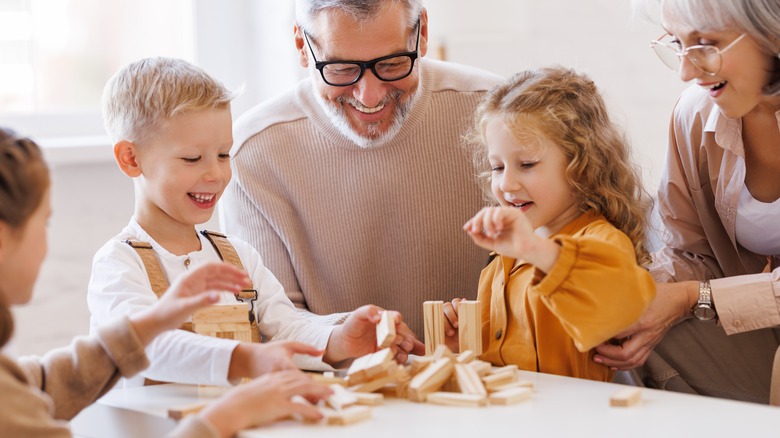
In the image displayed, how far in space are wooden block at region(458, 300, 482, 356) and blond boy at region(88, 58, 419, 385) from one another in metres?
0.11

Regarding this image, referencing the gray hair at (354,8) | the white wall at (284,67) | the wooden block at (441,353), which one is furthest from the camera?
the white wall at (284,67)

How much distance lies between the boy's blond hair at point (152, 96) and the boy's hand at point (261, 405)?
26.4 inches

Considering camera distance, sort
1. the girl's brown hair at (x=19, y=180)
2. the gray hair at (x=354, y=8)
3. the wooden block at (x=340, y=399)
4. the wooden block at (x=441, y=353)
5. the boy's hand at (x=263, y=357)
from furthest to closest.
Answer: the gray hair at (x=354, y=8), the wooden block at (x=441, y=353), the boy's hand at (x=263, y=357), the wooden block at (x=340, y=399), the girl's brown hair at (x=19, y=180)

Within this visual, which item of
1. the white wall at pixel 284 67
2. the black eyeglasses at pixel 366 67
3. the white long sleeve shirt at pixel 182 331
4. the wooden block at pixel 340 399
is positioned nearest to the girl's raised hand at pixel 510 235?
the wooden block at pixel 340 399

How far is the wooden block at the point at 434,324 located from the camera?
5.65 ft

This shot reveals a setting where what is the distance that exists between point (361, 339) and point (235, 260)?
326mm

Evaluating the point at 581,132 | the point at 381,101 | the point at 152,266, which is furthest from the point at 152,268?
the point at 581,132

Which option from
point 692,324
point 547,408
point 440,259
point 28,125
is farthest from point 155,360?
point 28,125

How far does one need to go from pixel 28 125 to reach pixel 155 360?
2.30 metres

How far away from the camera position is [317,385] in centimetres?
143

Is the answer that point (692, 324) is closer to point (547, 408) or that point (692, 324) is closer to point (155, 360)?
point (547, 408)

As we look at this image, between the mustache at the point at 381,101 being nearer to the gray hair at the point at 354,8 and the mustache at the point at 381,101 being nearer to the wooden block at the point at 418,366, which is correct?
the gray hair at the point at 354,8

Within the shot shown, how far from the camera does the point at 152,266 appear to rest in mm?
1804

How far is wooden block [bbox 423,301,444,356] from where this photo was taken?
1722 mm
